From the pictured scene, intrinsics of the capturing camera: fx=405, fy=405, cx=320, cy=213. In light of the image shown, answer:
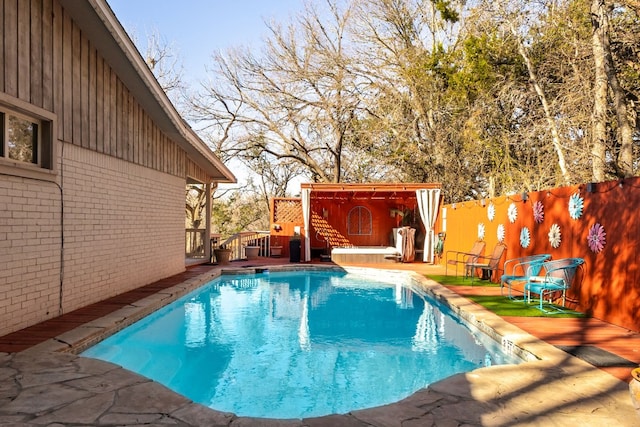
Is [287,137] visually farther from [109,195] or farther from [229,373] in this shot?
[229,373]

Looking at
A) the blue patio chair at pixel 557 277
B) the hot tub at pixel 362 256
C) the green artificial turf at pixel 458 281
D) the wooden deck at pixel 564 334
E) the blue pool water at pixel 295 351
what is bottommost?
the blue pool water at pixel 295 351

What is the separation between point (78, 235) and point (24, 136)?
5.42 ft

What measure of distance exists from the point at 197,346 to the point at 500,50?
13329mm

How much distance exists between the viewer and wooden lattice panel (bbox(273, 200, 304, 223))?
15516 mm

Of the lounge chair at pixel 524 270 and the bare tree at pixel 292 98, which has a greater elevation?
the bare tree at pixel 292 98

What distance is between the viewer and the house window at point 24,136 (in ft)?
15.3

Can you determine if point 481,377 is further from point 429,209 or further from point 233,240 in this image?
point 233,240

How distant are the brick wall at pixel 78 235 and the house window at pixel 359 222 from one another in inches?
335

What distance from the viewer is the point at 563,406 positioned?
3.02 metres

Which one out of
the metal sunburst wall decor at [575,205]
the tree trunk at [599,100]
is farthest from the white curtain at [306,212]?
the metal sunburst wall decor at [575,205]

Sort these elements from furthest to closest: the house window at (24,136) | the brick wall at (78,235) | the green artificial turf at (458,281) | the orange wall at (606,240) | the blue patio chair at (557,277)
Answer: the green artificial turf at (458,281), the blue patio chair at (557,277), the orange wall at (606,240), the brick wall at (78,235), the house window at (24,136)

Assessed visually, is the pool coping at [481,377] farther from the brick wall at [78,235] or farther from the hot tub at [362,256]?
the hot tub at [362,256]

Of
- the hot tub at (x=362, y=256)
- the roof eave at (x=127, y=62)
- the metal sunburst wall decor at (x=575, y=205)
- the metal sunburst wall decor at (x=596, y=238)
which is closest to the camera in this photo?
the metal sunburst wall decor at (x=596, y=238)

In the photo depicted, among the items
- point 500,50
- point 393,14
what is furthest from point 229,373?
point 393,14
